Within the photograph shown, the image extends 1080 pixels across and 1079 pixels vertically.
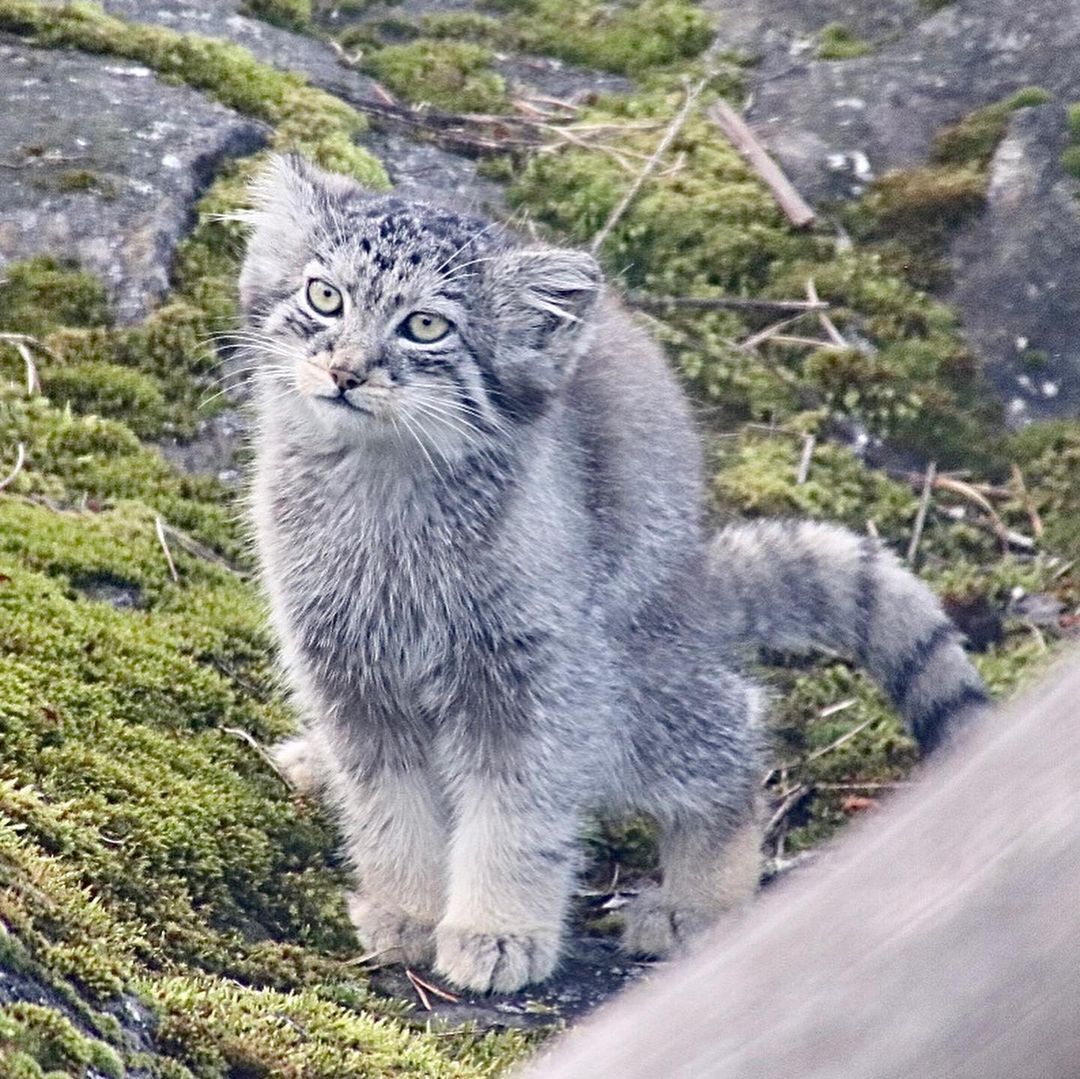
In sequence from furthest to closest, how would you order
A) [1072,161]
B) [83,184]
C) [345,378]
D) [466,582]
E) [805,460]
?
[1072,161] → [83,184] → [805,460] → [466,582] → [345,378]

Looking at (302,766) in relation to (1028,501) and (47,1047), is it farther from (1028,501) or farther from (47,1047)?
(1028,501)

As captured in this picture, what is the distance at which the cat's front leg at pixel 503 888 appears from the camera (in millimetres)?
4695

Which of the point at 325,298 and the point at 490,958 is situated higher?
the point at 325,298

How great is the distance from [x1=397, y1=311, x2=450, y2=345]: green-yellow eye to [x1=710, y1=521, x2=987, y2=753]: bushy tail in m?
1.36

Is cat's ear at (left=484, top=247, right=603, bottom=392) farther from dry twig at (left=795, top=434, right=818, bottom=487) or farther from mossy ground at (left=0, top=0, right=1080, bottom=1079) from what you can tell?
dry twig at (left=795, top=434, right=818, bottom=487)

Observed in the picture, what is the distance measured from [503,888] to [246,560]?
5.61ft

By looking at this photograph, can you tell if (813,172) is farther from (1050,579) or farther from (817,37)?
(1050,579)

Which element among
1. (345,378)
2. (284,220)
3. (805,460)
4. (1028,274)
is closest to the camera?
A: (345,378)

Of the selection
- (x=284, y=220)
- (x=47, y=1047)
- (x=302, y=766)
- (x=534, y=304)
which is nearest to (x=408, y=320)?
(x=534, y=304)

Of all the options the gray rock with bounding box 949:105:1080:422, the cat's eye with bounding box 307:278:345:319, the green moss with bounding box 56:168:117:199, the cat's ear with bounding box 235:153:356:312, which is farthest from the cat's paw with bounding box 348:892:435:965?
the gray rock with bounding box 949:105:1080:422

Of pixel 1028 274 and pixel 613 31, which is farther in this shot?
pixel 613 31

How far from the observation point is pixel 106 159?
22.9 feet

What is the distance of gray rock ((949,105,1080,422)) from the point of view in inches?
276

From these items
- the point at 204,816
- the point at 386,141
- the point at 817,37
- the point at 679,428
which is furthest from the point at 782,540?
the point at 817,37
